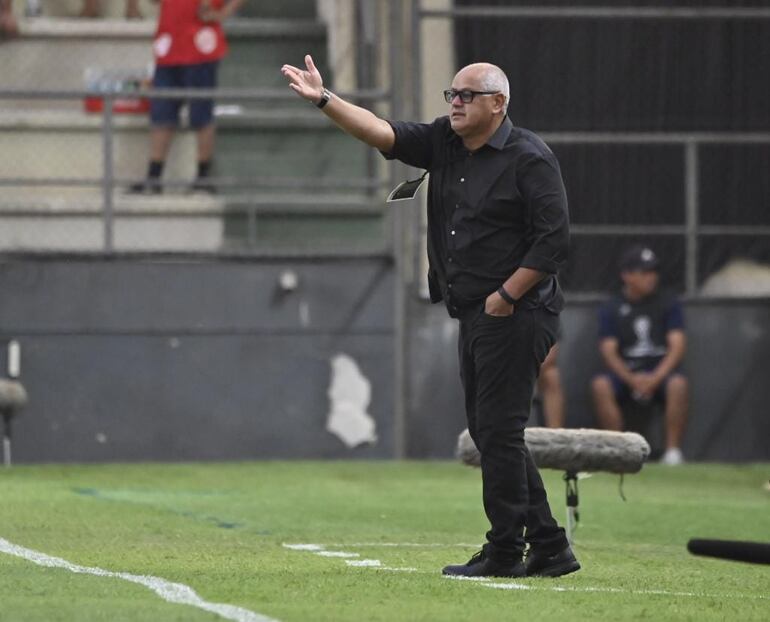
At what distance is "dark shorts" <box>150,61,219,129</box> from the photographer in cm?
1741

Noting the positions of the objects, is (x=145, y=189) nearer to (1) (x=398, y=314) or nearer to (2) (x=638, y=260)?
(1) (x=398, y=314)

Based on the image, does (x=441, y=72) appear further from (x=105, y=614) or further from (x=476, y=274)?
(x=105, y=614)

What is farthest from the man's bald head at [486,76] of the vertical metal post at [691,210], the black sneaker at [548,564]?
the vertical metal post at [691,210]

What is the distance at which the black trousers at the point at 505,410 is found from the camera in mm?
7867

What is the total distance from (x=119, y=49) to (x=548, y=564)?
11.2m

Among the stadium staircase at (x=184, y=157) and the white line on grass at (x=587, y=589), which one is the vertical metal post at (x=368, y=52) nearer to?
the stadium staircase at (x=184, y=157)

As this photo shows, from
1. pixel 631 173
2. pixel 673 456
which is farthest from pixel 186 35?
pixel 673 456

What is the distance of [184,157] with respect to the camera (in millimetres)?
17578

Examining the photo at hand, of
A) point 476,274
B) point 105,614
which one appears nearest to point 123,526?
point 476,274

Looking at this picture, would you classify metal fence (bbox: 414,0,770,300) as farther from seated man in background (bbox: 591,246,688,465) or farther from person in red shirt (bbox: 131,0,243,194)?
person in red shirt (bbox: 131,0,243,194)

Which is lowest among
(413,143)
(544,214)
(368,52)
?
(544,214)

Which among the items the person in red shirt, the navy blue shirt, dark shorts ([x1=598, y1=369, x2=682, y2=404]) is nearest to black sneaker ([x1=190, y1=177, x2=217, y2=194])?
the person in red shirt

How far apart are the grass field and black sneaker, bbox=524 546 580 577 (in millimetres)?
127

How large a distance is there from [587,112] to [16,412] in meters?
5.65
